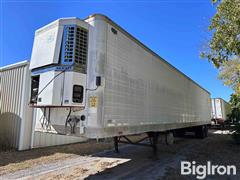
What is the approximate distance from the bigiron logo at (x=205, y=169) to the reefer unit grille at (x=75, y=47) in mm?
4269

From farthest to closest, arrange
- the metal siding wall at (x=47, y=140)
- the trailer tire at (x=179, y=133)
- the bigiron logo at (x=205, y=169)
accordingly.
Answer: the trailer tire at (x=179, y=133) < the metal siding wall at (x=47, y=140) < the bigiron logo at (x=205, y=169)

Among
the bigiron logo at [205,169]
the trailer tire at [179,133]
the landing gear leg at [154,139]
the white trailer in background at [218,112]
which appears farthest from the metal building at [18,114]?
the white trailer in background at [218,112]

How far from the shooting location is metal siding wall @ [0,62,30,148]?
27.7 feet

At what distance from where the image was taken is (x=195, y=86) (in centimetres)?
1221

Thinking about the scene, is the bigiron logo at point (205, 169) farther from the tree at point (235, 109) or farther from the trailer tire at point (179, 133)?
the trailer tire at point (179, 133)

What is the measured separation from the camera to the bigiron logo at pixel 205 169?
5.60 meters

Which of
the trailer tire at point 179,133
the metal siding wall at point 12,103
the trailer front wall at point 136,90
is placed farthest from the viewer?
the trailer tire at point 179,133

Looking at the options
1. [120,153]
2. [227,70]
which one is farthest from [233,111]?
[120,153]

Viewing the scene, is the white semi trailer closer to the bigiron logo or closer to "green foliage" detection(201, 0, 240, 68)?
the bigiron logo

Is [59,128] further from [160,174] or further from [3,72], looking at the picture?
[3,72]

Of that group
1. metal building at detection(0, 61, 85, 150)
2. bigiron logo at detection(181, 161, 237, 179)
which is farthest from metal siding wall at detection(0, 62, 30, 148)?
bigiron logo at detection(181, 161, 237, 179)

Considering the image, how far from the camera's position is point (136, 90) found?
5.45m

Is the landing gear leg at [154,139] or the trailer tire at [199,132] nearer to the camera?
the landing gear leg at [154,139]

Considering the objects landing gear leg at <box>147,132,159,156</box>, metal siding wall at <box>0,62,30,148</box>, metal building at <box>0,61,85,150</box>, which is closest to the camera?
landing gear leg at <box>147,132,159,156</box>
